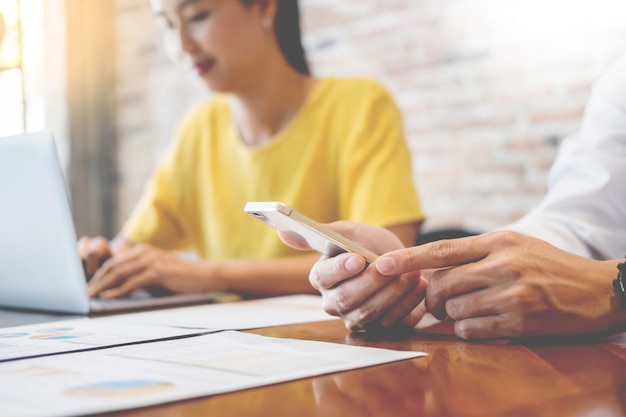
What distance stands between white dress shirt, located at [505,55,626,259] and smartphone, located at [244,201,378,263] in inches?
18.7

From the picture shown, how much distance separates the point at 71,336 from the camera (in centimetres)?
84

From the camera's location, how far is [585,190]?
1256 millimetres

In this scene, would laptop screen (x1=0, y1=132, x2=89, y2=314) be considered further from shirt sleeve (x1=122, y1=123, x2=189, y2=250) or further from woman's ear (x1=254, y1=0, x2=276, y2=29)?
woman's ear (x1=254, y1=0, x2=276, y2=29)

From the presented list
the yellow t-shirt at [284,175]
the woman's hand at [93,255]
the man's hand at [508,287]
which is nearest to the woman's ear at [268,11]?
the yellow t-shirt at [284,175]

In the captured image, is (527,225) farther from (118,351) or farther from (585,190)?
(118,351)

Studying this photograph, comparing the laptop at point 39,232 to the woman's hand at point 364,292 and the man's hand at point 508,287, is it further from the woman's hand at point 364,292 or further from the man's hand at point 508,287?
the man's hand at point 508,287

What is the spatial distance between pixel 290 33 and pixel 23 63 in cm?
228

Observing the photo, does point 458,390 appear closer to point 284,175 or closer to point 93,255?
Result: point 93,255

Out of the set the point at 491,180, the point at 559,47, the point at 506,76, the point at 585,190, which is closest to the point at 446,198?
the point at 491,180

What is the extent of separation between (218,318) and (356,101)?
95 centimetres

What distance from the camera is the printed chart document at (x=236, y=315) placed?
919mm

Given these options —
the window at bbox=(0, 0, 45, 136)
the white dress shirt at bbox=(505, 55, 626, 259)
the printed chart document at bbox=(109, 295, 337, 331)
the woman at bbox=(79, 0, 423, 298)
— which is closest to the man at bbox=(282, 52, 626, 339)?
the printed chart document at bbox=(109, 295, 337, 331)

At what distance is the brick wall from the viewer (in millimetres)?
2348

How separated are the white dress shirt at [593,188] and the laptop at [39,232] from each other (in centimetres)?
69
